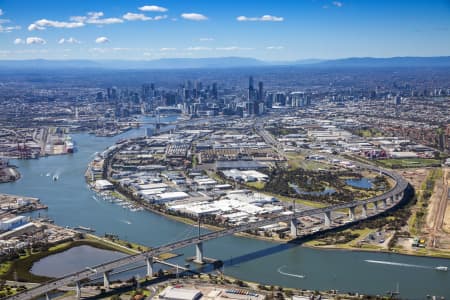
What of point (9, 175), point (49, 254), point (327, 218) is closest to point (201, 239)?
point (49, 254)

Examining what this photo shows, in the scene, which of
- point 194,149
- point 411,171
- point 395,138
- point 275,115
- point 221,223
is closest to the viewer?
point 221,223

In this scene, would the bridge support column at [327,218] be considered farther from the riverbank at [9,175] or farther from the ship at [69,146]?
the ship at [69,146]

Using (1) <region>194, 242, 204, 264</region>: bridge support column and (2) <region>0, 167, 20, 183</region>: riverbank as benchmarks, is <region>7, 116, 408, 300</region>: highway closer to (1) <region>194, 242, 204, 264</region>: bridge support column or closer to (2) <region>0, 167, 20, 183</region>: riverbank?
(1) <region>194, 242, 204, 264</region>: bridge support column

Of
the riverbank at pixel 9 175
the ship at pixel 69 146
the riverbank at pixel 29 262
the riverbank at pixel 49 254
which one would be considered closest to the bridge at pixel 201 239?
the riverbank at pixel 49 254

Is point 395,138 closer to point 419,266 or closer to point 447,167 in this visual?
point 447,167

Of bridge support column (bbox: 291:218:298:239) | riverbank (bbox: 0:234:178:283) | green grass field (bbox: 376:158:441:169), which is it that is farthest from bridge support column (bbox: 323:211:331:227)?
green grass field (bbox: 376:158:441:169)

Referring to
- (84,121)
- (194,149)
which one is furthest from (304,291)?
(84,121)
